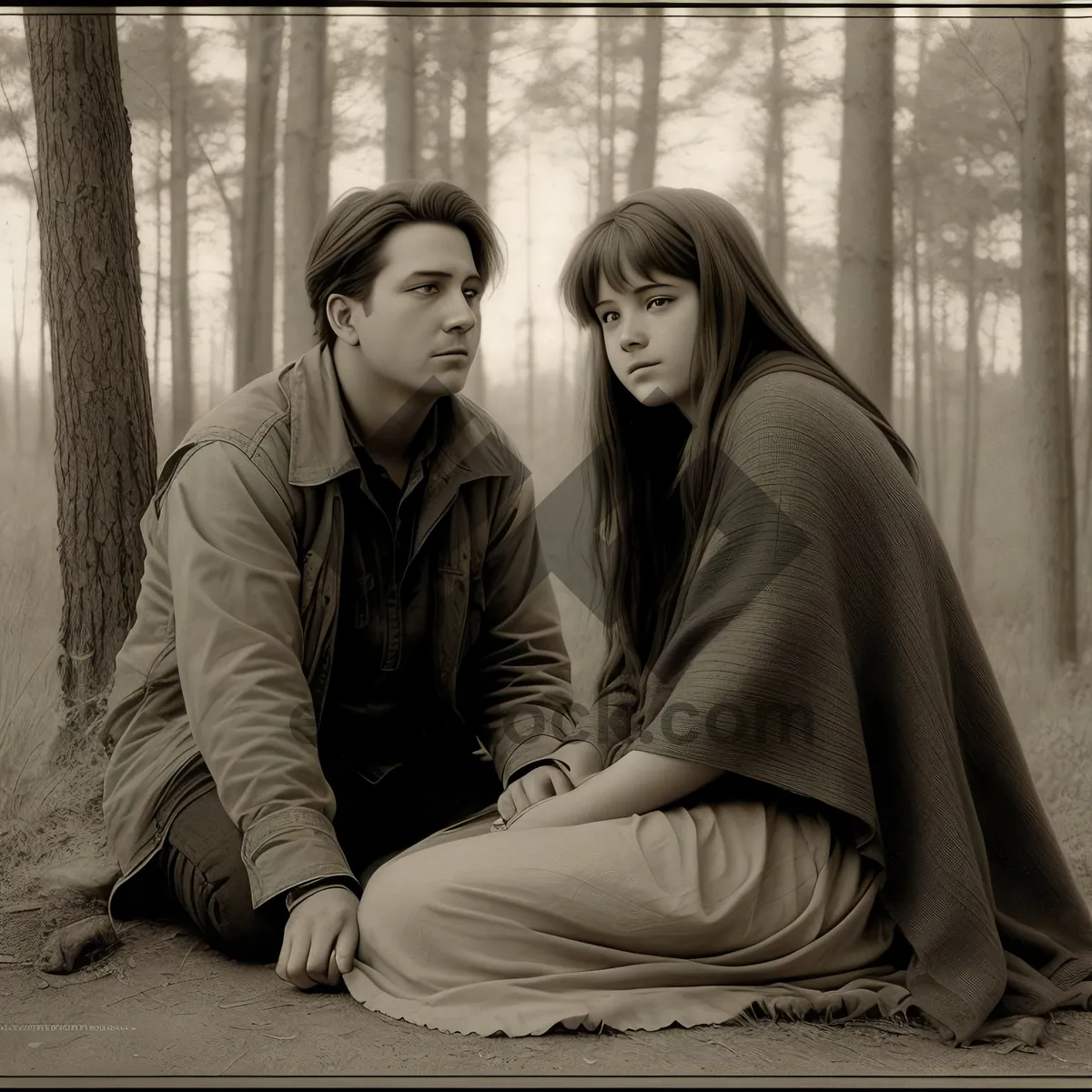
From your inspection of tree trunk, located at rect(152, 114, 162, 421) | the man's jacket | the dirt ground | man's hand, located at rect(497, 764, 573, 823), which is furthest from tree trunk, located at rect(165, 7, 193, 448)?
the dirt ground

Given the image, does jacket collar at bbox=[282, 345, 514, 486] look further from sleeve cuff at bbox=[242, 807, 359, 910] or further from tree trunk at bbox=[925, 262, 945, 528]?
tree trunk at bbox=[925, 262, 945, 528]

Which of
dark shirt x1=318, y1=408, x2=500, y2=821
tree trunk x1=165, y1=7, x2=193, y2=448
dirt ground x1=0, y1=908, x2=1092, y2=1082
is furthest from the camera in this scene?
tree trunk x1=165, y1=7, x2=193, y2=448

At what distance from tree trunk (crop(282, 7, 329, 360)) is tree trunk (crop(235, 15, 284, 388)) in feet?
0.13

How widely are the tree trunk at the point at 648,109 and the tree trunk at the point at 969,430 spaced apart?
93 cm

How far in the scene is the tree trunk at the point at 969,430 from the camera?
320 centimetres

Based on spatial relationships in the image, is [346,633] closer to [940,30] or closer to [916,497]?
[916,497]

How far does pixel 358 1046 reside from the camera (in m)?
2.13

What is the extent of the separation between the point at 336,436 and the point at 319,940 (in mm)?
1079

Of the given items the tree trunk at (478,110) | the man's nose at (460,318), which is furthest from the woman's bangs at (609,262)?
the tree trunk at (478,110)

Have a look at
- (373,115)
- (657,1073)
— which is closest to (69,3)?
(373,115)

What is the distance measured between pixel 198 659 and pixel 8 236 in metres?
1.33

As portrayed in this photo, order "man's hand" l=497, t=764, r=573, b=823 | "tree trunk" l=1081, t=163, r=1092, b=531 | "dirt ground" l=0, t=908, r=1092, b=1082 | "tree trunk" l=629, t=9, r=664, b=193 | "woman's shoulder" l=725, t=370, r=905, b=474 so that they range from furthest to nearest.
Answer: "tree trunk" l=1081, t=163, r=1092, b=531 < "tree trunk" l=629, t=9, r=664, b=193 < "man's hand" l=497, t=764, r=573, b=823 < "woman's shoulder" l=725, t=370, r=905, b=474 < "dirt ground" l=0, t=908, r=1092, b=1082

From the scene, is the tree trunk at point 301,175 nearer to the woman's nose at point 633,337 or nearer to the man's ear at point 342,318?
the man's ear at point 342,318

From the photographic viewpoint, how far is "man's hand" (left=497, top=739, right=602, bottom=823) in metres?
2.55
